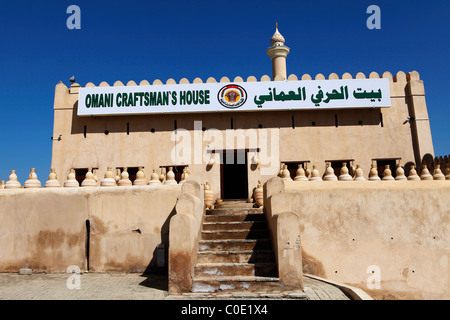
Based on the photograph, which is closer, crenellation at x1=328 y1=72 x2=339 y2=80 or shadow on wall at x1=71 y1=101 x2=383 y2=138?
shadow on wall at x1=71 y1=101 x2=383 y2=138

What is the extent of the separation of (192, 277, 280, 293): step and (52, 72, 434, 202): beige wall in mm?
7843

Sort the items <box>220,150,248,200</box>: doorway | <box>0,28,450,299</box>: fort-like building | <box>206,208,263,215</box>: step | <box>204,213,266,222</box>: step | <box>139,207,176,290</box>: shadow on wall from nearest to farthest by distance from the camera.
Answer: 1. <box>0,28,450,299</box>: fort-like building
2. <box>139,207,176,290</box>: shadow on wall
3. <box>204,213,266,222</box>: step
4. <box>206,208,263,215</box>: step
5. <box>220,150,248,200</box>: doorway

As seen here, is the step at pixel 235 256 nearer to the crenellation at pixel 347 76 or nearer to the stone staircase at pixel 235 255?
the stone staircase at pixel 235 255

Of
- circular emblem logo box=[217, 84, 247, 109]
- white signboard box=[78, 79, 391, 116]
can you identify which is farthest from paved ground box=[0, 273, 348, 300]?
circular emblem logo box=[217, 84, 247, 109]

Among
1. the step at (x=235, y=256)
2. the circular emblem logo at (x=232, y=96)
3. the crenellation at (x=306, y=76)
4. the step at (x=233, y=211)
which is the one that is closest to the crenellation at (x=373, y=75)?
the crenellation at (x=306, y=76)

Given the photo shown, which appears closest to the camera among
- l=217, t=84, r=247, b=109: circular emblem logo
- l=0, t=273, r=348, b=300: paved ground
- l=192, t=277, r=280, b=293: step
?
l=0, t=273, r=348, b=300: paved ground

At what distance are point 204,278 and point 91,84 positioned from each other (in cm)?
1125

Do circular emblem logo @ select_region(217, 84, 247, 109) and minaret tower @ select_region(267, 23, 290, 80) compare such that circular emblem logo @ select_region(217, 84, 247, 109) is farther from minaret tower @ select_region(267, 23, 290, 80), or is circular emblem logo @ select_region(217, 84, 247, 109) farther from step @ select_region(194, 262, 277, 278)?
step @ select_region(194, 262, 277, 278)

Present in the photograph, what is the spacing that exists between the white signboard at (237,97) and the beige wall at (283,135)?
0.45 m

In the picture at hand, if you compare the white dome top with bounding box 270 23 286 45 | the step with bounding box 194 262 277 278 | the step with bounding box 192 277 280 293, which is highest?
the white dome top with bounding box 270 23 286 45

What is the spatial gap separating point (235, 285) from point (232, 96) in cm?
928

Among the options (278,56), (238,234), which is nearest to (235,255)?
(238,234)

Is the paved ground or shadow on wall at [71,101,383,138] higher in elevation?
shadow on wall at [71,101,383,138]

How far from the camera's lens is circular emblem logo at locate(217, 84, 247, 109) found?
562 inches
